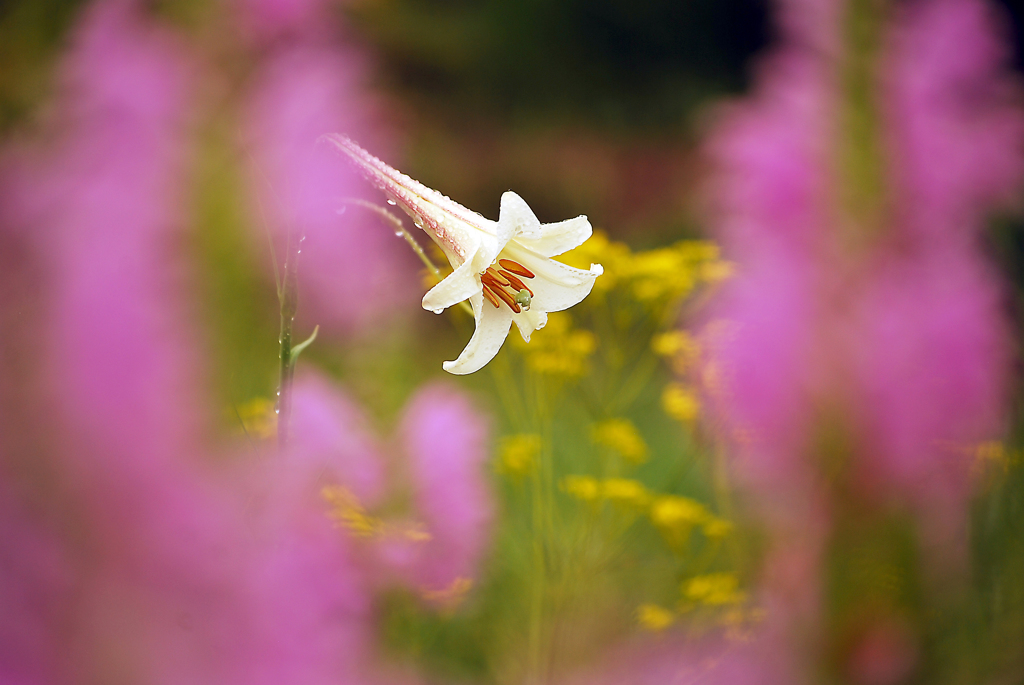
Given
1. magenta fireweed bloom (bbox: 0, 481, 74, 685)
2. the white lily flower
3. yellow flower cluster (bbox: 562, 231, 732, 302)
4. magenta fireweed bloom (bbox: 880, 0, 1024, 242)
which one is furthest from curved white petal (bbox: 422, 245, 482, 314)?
magenta fireweed bloom (bbox: 880, 0, 1024, 242)

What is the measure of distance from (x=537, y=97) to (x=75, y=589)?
1429mm

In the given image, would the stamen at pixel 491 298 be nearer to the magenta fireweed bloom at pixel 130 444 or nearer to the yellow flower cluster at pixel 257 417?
the magenta fireweed bloom at pixel 130 444

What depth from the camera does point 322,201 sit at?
0.36 meters

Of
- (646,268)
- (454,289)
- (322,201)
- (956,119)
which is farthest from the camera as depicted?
(956,119)

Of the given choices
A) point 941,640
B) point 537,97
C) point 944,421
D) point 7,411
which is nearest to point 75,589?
point 7,411

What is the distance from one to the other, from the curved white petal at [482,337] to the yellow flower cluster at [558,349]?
0.19 metres

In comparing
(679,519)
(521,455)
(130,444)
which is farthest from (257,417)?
(130,444)

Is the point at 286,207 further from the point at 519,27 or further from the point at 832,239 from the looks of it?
the point at 519,27

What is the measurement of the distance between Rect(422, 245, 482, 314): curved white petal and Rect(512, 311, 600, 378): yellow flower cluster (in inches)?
8.3

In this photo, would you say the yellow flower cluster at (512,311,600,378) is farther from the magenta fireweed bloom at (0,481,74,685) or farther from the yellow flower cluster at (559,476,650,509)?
the magenta fireweed bloom at (0,481,74,685)

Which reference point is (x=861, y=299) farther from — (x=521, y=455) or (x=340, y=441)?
(x=340, y=441)

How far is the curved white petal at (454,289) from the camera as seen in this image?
0.23m

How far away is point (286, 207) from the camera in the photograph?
0.22 meters

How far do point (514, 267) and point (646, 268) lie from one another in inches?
8.6
